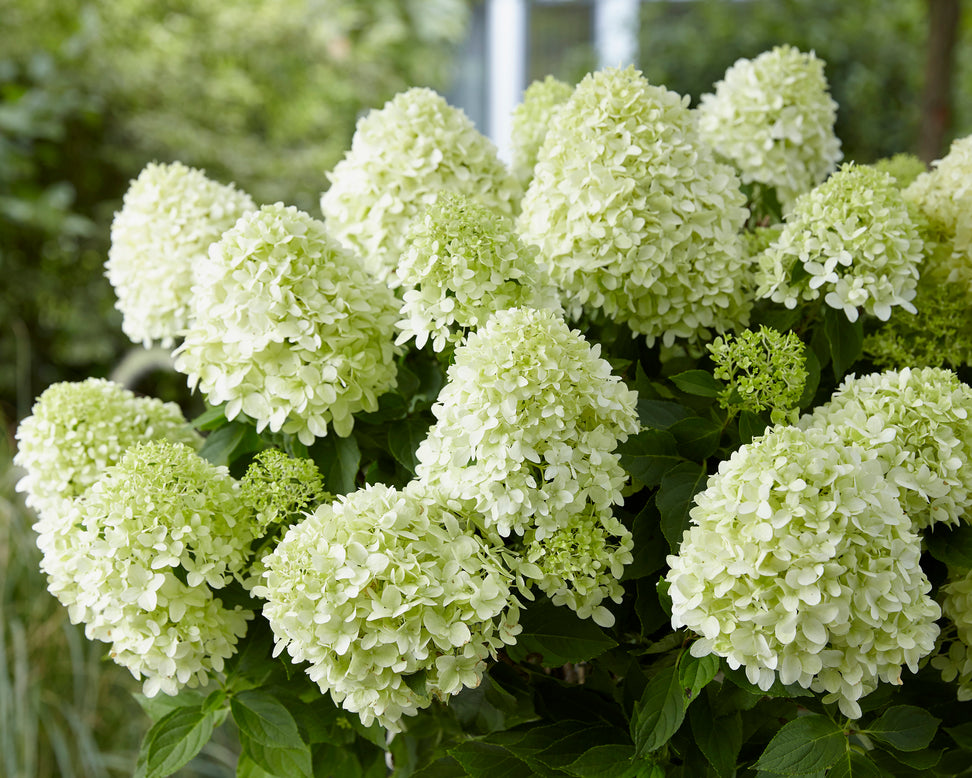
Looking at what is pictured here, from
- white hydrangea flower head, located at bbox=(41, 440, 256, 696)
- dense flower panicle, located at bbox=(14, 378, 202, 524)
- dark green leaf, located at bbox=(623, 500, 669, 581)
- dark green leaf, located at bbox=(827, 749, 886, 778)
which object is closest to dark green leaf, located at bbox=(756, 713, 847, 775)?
dark green leaf, located at bbox=(827, 749, 886, 778)

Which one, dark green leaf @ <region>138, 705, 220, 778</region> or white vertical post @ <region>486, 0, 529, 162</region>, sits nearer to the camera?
dark green leaf @ <region>138, 705, 220, 778</region>

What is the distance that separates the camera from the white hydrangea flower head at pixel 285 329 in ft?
1.89

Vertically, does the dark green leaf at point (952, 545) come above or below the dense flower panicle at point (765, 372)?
below

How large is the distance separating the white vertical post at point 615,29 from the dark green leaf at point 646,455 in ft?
12.3

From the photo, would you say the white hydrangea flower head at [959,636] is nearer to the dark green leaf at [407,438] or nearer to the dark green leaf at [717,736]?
the dark green leaf at [717,736]

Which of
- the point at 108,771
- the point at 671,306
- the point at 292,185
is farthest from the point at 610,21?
the point at 671,306

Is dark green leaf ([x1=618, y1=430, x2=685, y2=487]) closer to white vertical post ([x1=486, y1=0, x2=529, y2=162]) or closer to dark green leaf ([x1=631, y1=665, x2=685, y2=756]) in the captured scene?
dark green leaf ([x1=631, y1=665, x2=685, y2=756])

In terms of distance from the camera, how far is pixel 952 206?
26.5 inches

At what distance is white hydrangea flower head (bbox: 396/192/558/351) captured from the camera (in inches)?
22.4

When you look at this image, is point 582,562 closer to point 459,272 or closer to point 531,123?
point 459,272

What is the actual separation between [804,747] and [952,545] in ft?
0.48

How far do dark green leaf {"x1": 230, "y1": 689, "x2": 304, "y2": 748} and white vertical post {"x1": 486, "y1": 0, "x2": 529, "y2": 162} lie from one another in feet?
13.7

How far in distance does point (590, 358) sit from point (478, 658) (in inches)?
6.8

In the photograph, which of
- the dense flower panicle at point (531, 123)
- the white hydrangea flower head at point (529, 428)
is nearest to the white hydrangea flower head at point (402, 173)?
the dense flower panicle at point (531, 123)
